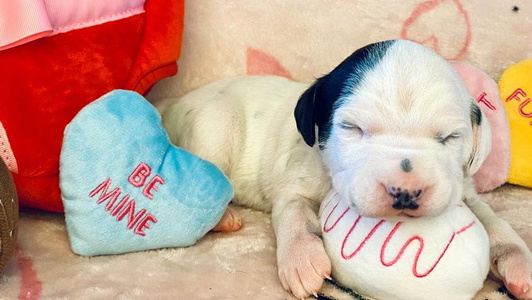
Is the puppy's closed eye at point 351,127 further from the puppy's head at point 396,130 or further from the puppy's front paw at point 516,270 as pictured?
the puppy's front paw at point 516,270

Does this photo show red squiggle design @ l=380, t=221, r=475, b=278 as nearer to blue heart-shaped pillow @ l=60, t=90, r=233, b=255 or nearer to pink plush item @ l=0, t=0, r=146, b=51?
blue heart-shaped pillow @ l=60, t=90, r=233, b=255

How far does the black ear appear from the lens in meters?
1.77

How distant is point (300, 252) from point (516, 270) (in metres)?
0.53

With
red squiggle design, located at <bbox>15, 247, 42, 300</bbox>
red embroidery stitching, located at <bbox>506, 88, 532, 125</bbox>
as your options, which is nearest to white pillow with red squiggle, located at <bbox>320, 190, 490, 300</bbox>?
red squiggle design, located at <bbox>15, 247, 42, 300</bbox>

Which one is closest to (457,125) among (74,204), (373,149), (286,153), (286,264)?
(373,149)

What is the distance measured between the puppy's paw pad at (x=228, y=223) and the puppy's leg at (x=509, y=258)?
736mm

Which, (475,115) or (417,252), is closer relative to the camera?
(417,252)

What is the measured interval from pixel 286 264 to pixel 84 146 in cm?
65

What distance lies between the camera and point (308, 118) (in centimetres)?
177

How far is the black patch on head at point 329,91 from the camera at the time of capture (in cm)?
167

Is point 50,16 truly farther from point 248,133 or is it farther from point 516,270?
point 516,270

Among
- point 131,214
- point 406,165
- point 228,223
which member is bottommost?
point 228,223

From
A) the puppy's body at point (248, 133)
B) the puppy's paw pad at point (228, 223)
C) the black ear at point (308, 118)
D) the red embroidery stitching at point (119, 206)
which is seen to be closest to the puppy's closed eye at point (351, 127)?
the black ear at point (308, 118)

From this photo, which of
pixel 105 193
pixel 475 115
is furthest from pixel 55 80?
pixel 475 115
